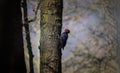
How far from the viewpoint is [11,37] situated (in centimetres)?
177

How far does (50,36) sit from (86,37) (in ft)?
6.30

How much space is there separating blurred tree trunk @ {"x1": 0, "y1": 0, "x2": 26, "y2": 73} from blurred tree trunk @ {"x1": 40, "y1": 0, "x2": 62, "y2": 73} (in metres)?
0.47

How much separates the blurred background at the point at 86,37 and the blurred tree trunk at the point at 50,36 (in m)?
1.83

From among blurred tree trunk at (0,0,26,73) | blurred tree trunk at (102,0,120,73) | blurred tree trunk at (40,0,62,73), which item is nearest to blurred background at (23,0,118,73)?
blurred tree trunk at (102,0,120,73)

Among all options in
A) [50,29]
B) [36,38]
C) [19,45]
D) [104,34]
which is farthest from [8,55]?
[104,34]

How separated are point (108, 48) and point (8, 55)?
1701 millimetres

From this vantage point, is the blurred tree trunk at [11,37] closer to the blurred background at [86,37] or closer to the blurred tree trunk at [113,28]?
the blurred background at [86,37]

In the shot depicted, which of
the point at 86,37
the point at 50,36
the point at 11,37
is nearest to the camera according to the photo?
the point at 50,36

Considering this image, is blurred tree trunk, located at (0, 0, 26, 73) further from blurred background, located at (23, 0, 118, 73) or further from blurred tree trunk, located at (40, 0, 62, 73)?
blurred background, located at (23, 0, 118, 73)

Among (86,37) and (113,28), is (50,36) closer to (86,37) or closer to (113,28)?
(86,37)

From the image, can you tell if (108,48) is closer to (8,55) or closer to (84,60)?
(84,60)

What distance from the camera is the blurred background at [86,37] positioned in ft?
10.4

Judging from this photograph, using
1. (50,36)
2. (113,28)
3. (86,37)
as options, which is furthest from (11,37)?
(113,28)

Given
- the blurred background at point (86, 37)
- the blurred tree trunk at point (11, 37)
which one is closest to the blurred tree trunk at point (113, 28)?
the blurred background at point (86, 37)
